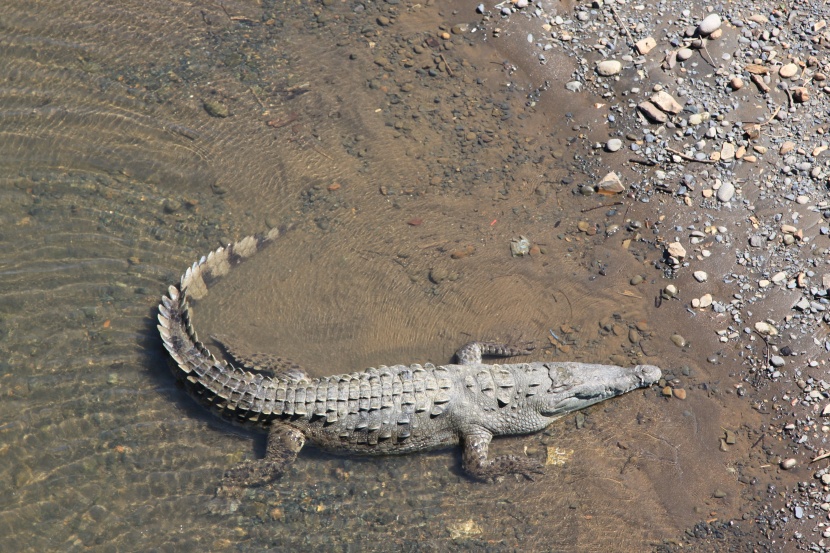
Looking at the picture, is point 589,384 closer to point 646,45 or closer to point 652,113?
point 652,113

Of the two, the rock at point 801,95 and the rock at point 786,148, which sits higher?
the rock at point 801,95

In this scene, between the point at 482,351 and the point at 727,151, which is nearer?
the point at 482,351

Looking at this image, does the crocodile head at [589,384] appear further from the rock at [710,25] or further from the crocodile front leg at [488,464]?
the rock at [710,25]

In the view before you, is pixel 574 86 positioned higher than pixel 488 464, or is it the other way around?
pixel 574 86

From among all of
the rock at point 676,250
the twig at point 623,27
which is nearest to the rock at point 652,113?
the twig at point 623,27

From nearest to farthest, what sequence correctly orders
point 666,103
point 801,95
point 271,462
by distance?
1. point 271,462
2. point 801,95
3. point 666,103

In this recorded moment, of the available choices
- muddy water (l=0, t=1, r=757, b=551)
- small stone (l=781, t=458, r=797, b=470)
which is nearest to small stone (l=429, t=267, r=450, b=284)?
muddy water (l=0, t=1, r=757, b=551)

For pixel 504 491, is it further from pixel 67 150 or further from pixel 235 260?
pixel 67 150

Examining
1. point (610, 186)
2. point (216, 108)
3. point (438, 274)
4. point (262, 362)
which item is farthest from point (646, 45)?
point (262, 362)
